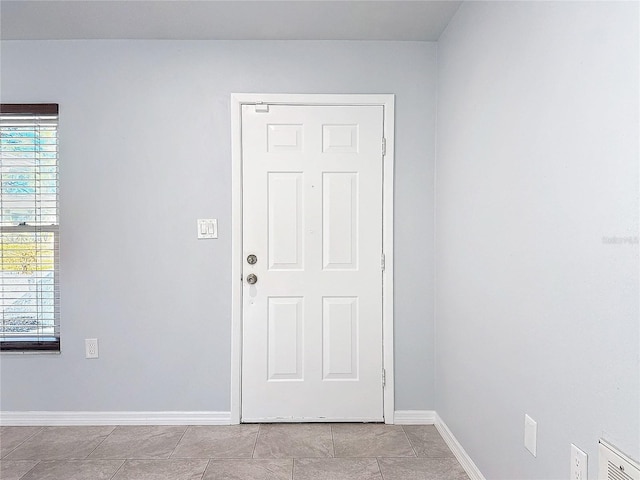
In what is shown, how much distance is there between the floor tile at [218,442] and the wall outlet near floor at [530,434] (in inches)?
55.1

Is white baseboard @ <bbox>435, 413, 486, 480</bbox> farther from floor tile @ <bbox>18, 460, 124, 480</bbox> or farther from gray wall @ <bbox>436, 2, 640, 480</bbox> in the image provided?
floor tile @ <bbox>18, 460, 124, 480</bbox>

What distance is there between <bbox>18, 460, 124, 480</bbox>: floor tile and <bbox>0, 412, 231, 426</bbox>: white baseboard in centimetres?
42

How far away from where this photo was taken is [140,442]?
2395 millimetres

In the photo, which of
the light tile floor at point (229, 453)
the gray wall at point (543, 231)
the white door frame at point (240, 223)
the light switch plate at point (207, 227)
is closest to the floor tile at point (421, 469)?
the light tile floor at point (229, 453)

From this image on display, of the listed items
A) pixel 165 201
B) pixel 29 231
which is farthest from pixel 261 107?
pixel 29 231

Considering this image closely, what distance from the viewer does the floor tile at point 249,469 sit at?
205cm

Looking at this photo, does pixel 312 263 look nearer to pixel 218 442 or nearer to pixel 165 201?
pixel 165 201

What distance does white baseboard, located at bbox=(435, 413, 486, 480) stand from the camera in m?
2.00

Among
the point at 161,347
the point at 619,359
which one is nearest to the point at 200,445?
the point at 161,347

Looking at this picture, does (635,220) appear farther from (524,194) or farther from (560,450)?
(560,450)

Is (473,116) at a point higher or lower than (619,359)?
higher

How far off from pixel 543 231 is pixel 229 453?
75.6 inches

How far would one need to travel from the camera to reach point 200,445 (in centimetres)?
236

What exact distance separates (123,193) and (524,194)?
2.26 metres
